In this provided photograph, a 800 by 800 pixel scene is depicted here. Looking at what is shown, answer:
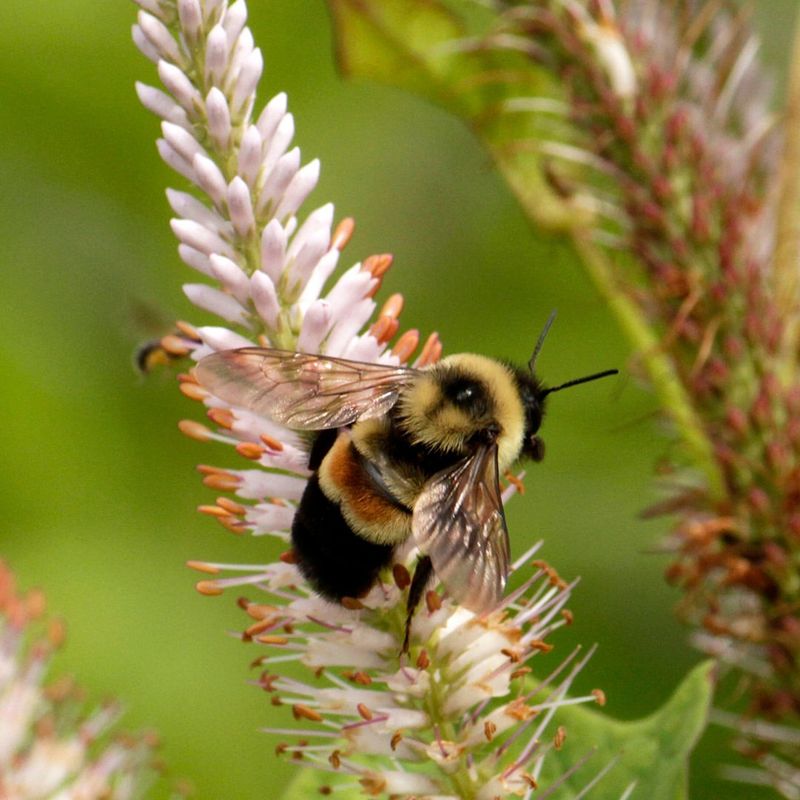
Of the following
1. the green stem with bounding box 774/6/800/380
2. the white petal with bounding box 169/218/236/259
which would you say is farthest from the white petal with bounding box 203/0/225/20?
the green stem with bounding box 774/6/800/380

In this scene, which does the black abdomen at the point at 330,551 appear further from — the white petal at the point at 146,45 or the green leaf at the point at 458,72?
the green leaf at the point at 458,72

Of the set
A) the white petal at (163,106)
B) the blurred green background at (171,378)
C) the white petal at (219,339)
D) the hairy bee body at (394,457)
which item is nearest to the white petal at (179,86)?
the white petal at (163,106)

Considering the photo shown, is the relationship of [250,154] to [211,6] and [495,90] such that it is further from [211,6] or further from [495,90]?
[495,90]

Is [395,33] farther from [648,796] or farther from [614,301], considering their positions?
[648,796]

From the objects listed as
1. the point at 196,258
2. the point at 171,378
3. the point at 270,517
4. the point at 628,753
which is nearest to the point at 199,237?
the point at 196,258

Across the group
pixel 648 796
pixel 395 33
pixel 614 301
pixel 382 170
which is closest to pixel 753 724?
pixel 648 796

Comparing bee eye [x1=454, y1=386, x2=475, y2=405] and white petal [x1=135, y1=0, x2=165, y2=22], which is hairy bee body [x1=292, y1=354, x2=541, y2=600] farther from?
white petal [x1=135, y1=0, x2=165, y2=22]
